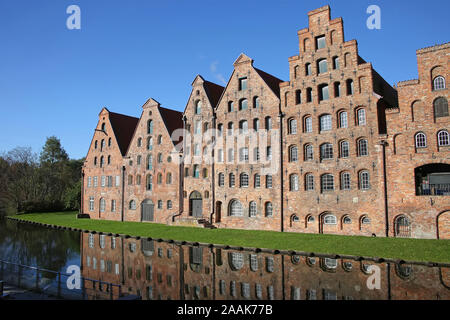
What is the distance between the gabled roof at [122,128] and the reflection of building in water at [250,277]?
2620 centimetres

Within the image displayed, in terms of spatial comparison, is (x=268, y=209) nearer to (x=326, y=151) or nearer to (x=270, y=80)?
A: (x=326, y=151)

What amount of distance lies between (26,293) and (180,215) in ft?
86.2

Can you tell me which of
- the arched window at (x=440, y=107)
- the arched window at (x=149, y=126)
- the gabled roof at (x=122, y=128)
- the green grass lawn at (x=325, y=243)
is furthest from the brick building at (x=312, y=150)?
the gabled roof at (x=122, y=128)

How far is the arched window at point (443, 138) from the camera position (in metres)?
23.9

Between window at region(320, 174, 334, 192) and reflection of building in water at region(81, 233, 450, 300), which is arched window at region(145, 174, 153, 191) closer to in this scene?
reflection of building in water at region(81, 233, 450, 300)

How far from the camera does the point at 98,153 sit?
165 ft

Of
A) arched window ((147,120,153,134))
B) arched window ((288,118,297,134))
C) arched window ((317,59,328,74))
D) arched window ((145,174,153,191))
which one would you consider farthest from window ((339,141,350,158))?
arched window ((147,120,153,134))

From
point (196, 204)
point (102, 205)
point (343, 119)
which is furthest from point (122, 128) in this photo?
point (343, 119)

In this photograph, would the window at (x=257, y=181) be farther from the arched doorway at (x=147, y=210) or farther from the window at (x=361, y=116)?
the arched doorway at (x=147, y=210)

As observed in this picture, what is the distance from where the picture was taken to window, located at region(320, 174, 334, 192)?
2868 cm

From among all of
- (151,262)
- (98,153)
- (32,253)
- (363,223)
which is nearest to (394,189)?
(363,223)

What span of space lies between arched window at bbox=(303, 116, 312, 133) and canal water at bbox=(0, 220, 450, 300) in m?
12.7
